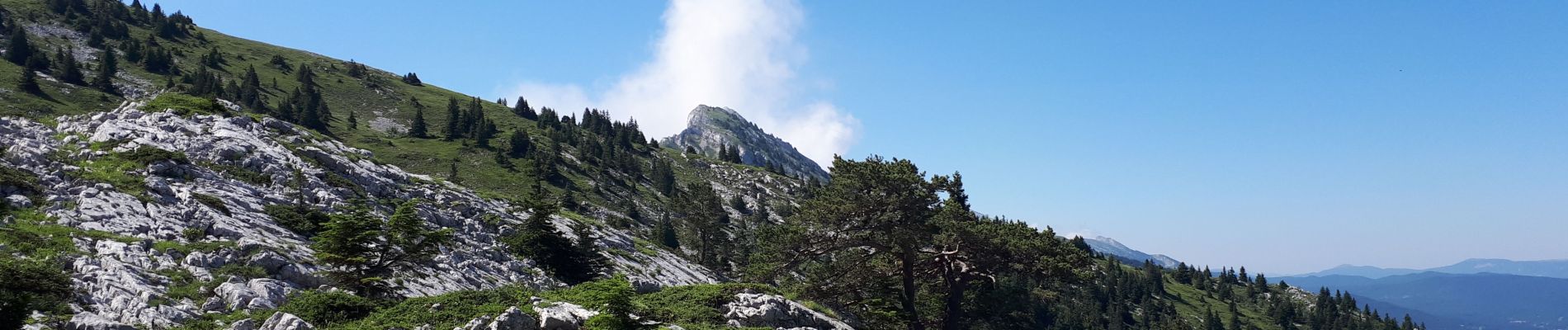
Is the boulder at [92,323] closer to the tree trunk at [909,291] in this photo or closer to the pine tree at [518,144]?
the tree trunk at [909,291]

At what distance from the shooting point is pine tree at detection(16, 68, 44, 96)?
66375mm

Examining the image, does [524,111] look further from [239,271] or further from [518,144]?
[239,271]

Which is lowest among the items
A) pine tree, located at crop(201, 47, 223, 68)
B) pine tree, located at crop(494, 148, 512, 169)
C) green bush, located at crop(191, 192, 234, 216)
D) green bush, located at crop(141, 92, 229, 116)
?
green bush, located at crop(191, 192, 234, 216)

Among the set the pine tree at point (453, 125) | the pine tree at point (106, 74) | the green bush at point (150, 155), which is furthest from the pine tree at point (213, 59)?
the green bush at point (150, 155)

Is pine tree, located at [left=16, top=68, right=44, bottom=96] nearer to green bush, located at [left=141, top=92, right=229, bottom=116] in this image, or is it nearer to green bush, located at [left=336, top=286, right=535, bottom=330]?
green bush, located at [left=141, top=92, right=229, bottom=116]

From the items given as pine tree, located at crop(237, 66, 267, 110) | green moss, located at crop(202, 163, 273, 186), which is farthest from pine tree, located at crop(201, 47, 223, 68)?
green moss, located at crop(202, 163, 273, 186)

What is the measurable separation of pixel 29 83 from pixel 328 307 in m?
70.5

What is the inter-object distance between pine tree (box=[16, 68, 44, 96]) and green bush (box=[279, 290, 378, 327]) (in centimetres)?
6714

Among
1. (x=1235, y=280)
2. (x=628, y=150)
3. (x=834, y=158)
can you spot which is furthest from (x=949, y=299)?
(x=1235, y=280)

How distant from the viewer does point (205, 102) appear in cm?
4431

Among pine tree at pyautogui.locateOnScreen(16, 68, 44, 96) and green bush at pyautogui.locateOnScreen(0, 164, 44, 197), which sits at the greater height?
pine tree at pyautogui.locateOnScreen(16, 68, 44, 96)

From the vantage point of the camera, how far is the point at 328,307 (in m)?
23.6

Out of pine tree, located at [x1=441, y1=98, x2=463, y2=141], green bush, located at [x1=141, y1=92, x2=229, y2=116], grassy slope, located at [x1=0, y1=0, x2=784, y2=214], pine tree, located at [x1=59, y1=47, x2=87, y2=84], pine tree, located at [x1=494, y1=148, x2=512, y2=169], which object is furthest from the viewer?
pine tree, located at [x1=441, y1=98, x2=463, y2=141]

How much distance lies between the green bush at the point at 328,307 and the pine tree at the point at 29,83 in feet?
220
